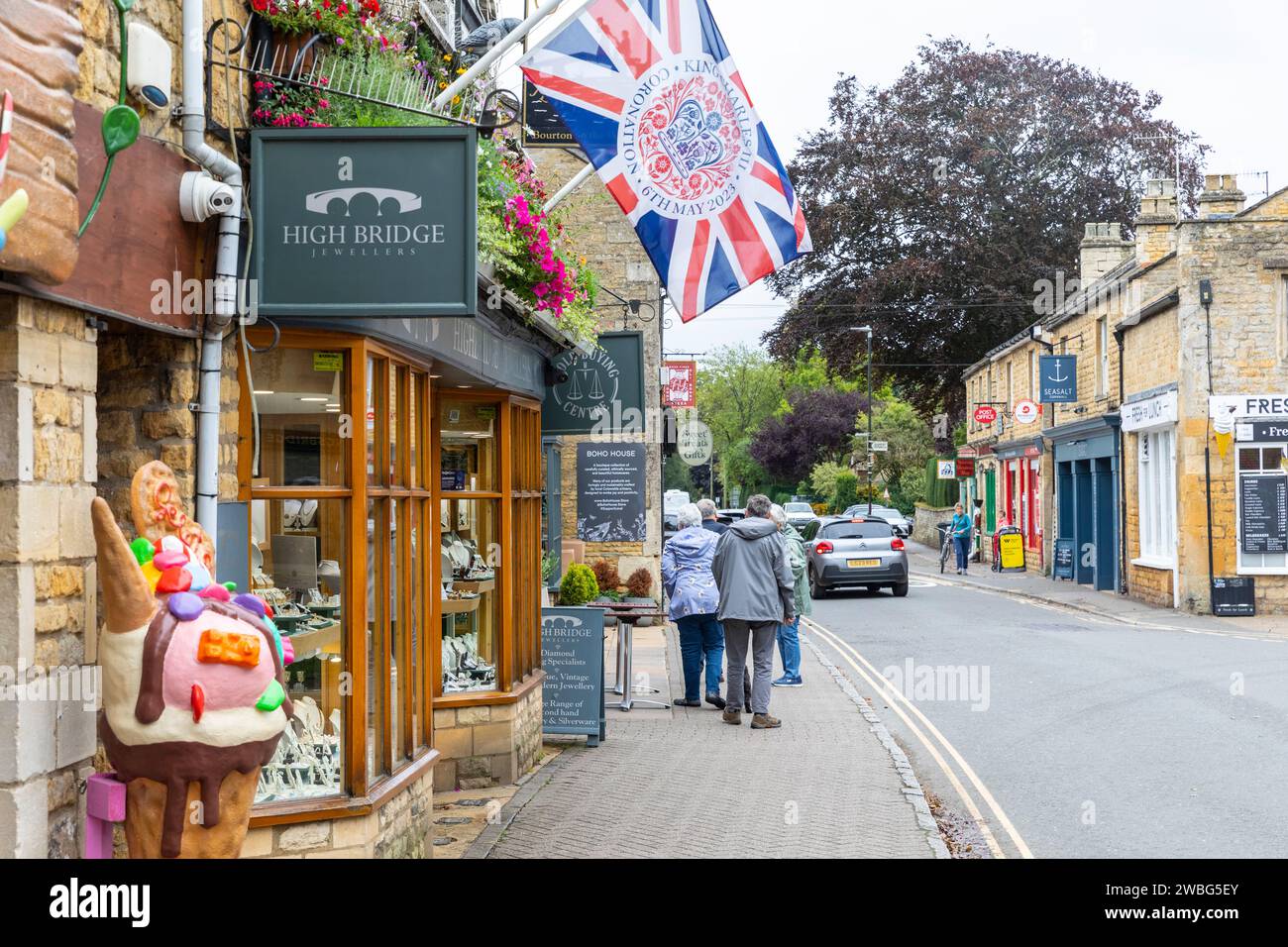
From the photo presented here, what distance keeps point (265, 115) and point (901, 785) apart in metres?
6.10

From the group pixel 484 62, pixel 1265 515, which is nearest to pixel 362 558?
pixel 484 62

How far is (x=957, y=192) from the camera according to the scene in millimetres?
38875

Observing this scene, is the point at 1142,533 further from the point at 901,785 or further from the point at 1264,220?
the point at 901,785

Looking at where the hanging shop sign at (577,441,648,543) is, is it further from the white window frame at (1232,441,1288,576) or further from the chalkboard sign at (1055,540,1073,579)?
the chalkboard sign at (1055,540,1073,579)

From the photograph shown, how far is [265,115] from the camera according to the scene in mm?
5531

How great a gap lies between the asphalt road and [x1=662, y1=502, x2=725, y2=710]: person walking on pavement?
1.80m

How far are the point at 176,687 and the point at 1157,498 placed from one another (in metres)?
24.2

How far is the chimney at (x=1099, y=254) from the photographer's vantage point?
107ft

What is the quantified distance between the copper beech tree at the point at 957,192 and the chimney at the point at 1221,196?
1304 centimetres

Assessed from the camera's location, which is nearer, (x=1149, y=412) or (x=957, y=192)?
(x=1149, y=412)

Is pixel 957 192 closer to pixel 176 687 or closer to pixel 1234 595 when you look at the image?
pixel 1234 595

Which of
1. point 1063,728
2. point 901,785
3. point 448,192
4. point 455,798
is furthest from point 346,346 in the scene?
point 1063,728

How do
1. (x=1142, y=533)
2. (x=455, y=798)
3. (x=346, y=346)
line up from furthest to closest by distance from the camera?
(x=1142, y=533)
(x=455, y=798)
(x=346, y=346)
